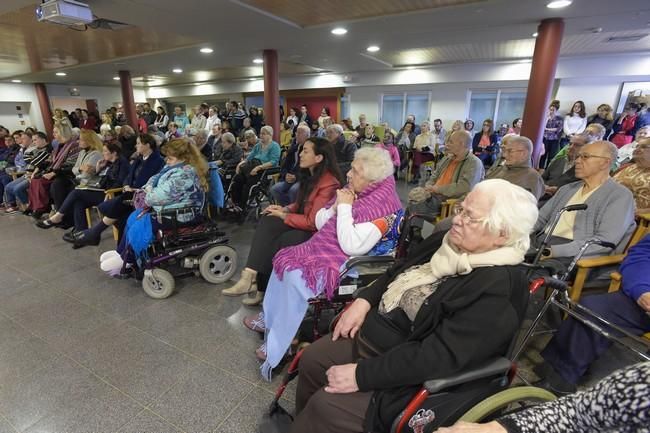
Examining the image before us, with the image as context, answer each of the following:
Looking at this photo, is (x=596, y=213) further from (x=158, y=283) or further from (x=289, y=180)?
(x=289, y=180)

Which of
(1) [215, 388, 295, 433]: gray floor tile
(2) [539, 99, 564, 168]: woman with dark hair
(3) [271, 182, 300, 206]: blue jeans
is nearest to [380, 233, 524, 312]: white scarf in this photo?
(1) [215, 388, 295, 433]: gray floor tile

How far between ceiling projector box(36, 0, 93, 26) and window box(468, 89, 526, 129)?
29.1 feet

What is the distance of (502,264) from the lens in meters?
0.97

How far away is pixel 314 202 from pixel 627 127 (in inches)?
279

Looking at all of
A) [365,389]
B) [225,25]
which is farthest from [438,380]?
[225,25]

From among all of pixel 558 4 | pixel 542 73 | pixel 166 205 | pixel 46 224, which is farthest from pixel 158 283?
pixel 542 73

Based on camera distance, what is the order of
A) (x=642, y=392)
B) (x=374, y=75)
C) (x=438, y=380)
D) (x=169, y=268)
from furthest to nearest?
(x=374, y=75)
(x=169, y=268)
(x=438, y=380)
(x=642, y=392)

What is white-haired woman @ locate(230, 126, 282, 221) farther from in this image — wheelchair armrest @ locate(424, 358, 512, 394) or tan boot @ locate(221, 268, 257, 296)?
wheelchair armrest @ locate(424, 358, 512, 394)

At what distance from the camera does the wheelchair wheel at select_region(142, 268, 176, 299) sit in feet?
7.80

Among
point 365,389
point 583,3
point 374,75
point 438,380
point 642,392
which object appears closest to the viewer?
point 642,392

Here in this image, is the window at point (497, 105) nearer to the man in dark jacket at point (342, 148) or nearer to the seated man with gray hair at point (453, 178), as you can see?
the man in dark jacket at point (342, 148)

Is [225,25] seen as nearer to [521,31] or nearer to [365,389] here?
[521,31]

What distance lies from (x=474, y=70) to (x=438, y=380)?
9473 mm

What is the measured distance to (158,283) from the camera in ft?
7.93
